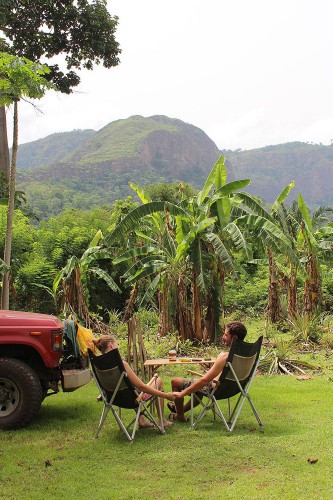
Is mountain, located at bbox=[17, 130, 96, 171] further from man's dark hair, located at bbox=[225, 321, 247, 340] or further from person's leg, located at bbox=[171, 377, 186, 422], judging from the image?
man's dark hair, located at bbox=[225, 321, 247, 340]

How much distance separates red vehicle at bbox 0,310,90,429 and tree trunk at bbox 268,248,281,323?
8713 millimetres

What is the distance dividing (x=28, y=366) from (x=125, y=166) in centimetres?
11042

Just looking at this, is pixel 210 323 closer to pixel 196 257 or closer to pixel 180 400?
pixel 196 257

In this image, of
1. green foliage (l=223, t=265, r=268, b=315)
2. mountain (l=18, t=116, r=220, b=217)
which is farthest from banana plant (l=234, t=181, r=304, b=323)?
mountain (l=18, t=116, r=220, b=217)

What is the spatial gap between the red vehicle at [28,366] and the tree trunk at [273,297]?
8.71m

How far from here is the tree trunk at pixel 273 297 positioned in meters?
14.9

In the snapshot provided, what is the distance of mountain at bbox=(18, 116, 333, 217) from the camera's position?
290ft

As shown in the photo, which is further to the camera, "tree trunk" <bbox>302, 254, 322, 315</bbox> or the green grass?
"tree trunk" <bbox>302, 254, 322, 315</bbox>

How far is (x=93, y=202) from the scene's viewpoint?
79.3 meters

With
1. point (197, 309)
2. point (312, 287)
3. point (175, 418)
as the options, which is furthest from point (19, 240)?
point (175, 418)

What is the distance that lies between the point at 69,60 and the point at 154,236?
8263 mm

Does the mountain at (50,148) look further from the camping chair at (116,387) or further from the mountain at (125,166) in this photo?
the camping chair at (116,387)

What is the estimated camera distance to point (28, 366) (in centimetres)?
664

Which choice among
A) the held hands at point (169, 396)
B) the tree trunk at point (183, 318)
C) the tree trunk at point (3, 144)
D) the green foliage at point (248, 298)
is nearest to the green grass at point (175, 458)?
the held hands at point (169, 396)
